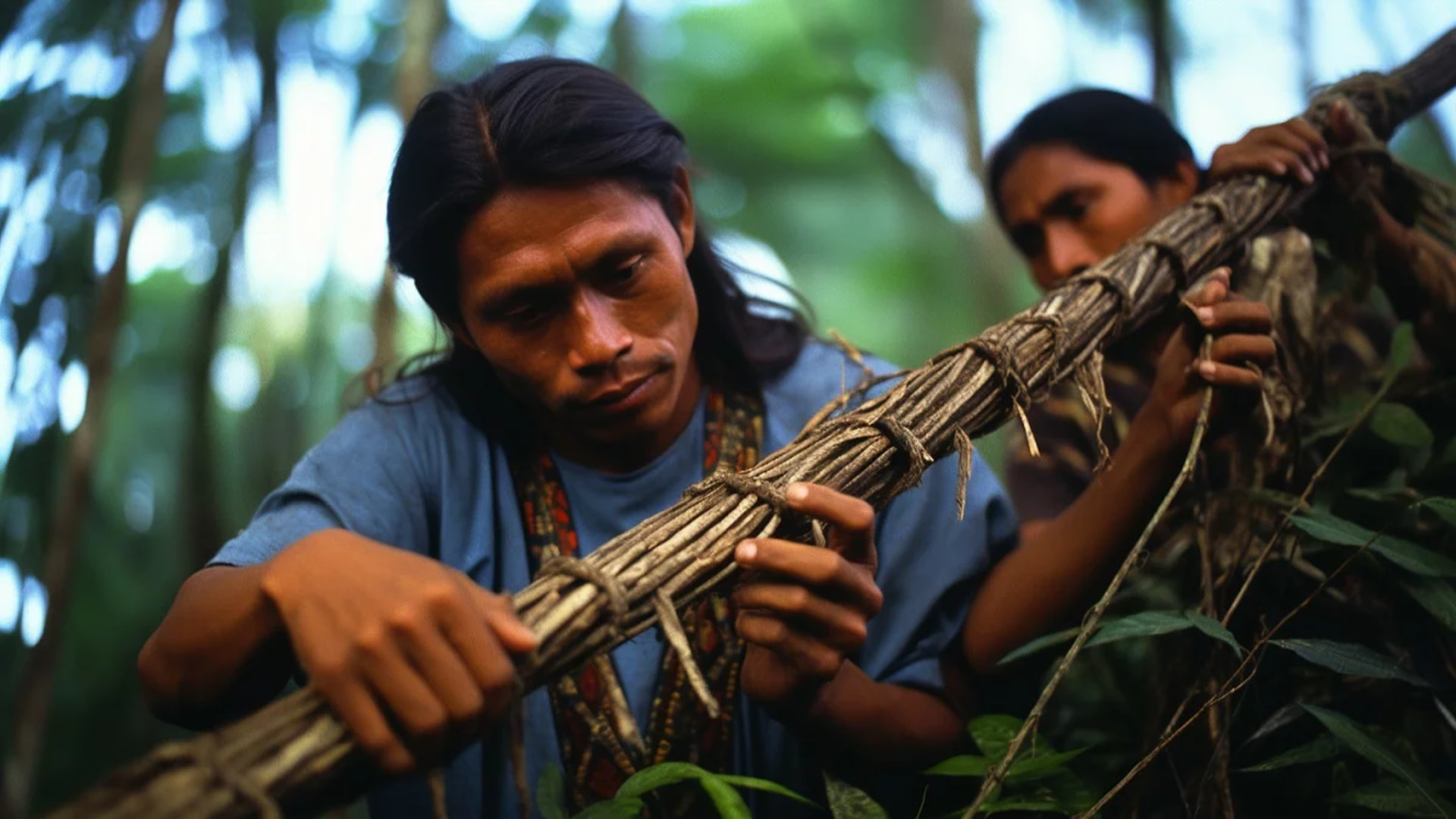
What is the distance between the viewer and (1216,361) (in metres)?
1.47

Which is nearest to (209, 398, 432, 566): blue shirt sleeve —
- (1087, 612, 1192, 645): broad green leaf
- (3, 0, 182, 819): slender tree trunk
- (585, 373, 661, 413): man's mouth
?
(585, 373, 661, 413): man's mouth

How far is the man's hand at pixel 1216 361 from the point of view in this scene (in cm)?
145

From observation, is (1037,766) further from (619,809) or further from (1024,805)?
(619,809)

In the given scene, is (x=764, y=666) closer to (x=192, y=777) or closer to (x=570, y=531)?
(x=570, y=531)

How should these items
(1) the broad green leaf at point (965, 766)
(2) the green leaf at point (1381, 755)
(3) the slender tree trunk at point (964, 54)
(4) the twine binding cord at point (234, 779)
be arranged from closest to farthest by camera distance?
(4) the twine binding cord at point (234, 779), (2) the green leaf at point (1381, 755), (1) the broad green leaf at point (965, 766), (3) the slender tree trunk at point (964, 54)

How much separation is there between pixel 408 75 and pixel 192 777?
345cm

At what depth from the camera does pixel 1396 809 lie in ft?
4.30

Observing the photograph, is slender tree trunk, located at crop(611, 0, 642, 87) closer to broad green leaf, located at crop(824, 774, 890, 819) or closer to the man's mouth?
the man's mouth

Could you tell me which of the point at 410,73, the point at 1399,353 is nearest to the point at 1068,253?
the point at 1399,353

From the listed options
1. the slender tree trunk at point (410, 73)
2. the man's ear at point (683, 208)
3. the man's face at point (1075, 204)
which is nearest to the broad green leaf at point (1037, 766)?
the man's ear at point (683, 208)

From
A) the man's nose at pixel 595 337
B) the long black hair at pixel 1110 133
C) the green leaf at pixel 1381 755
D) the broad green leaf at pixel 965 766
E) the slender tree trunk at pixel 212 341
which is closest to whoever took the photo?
the green leaf at pixel 1381 755

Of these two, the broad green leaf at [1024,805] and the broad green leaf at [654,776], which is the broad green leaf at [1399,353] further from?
the broad green leaf at [654,776]

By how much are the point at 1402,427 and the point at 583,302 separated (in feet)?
4.05

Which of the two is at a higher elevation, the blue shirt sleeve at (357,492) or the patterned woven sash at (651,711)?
the blue shirt sleeve at (357,492)
